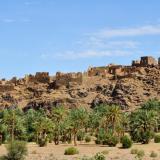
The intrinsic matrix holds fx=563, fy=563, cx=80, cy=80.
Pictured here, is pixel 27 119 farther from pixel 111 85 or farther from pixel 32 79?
pixel 32 79

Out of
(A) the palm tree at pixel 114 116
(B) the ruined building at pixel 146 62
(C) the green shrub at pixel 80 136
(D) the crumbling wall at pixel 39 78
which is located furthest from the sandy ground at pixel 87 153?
(D) the crumbling wall at pixel 39 78

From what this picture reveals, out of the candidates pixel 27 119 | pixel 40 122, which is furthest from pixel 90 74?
pixel 40 122

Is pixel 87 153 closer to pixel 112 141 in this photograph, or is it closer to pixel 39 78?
pixel 112 141

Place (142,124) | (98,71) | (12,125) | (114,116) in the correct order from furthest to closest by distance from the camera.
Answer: (98,71) → (114,116) → (12,125) → (142,124)

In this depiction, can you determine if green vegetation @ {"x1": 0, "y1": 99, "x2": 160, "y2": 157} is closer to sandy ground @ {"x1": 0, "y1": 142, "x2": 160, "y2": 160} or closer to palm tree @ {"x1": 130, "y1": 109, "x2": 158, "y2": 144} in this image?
palm tree @ {"x1": 130, "y1": 109, "x2": 158, "y2": 144}

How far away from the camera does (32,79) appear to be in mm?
149500

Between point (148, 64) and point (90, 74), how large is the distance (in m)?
15.2

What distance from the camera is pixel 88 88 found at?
443 feet

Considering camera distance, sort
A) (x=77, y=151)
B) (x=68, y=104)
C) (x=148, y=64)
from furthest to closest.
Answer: (x=148, y=64) → (x=68, y=104) → (x=77, y=151)

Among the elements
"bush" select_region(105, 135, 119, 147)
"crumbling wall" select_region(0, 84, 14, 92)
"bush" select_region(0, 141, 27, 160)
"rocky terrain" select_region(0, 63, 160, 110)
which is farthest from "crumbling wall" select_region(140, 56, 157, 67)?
"bush" select_region(0, 141, 27, 160)

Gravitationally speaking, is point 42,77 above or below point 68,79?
above

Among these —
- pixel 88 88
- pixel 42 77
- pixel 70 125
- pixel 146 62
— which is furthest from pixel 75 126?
pixel 42 77

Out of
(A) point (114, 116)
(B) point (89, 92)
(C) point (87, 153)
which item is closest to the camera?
(C) point (87, 153)

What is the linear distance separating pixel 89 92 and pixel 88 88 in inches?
74.1
